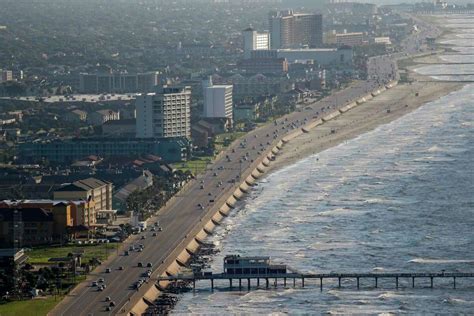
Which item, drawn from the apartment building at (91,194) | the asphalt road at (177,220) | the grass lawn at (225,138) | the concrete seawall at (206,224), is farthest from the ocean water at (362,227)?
the grass lawn at (225,138)

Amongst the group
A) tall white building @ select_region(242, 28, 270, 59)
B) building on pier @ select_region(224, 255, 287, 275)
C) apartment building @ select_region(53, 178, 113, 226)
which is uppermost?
tall white building @ select_region(242, 28, 270, 59)

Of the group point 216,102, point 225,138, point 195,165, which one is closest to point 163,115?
A: point 225,138

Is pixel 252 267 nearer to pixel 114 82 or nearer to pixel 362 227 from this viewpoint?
pixel 362 227

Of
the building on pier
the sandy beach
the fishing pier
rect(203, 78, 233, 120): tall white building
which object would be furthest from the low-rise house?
rect(203, 78, 233, 120): tall white building

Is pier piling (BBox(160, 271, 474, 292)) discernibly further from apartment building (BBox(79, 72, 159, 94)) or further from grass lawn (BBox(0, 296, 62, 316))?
apartment building (BBox(79, 72, 159, 94))

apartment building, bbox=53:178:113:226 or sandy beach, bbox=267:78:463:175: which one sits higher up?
apartment building, bbox=53:178:113:226

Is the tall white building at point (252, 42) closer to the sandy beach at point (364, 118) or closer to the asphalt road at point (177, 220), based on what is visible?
the sandy beach at point (364, 118)
